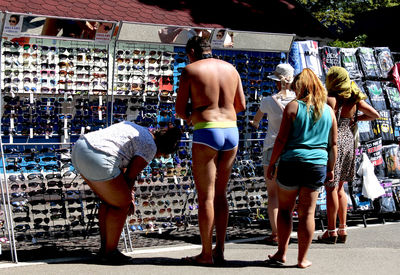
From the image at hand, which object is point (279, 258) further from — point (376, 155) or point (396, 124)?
point (396, 124)

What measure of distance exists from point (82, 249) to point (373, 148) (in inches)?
161

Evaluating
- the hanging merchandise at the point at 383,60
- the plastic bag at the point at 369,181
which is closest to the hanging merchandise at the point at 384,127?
the hanging merchandise at the point at 383,60

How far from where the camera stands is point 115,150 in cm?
551

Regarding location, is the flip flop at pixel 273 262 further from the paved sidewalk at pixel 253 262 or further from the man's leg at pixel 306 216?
the man's leg at pixel 306 216

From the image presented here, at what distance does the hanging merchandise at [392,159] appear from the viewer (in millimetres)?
8648

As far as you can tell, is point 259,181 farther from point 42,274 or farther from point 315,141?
point 42,274

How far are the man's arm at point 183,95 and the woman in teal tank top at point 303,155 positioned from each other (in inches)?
34.8

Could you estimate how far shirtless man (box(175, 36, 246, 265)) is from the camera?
18.5ft

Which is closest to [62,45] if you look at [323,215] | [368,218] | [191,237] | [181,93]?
[181,93]

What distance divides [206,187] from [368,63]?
3913mm

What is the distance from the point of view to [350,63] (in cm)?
840

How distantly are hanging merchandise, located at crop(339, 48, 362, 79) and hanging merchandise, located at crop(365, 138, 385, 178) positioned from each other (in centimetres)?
89

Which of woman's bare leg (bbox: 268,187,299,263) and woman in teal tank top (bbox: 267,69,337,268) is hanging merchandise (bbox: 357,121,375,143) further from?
woman's bare leg (bbox: 268,187,299,263)

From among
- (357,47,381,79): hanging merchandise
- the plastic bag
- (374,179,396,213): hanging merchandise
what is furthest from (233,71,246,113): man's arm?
(374,179,396,213): hanging merchandise
